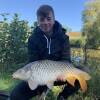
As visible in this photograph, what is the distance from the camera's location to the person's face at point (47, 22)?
4152 mm

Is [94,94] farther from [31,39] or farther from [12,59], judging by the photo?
[12,59]

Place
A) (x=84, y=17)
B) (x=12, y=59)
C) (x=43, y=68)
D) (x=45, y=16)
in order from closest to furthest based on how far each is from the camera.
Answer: (x=43, y=68) < (x=45, y=16) < (x=12, y=59) < (x=84, y=17)

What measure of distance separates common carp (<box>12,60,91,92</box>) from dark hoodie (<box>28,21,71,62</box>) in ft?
1.01

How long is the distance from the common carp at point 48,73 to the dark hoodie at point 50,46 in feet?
1.01

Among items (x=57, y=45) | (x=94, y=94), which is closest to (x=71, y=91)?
(x=57, y=45)

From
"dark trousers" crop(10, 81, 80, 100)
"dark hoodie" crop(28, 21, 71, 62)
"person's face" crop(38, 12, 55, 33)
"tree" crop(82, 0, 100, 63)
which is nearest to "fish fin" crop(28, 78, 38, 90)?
"dark trousers" crop(10, 81, 80, 100)

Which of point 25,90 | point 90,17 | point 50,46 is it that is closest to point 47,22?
point 50,46

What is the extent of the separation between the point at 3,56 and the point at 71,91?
483 cm

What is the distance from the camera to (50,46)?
4.29 meters

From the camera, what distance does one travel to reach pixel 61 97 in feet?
14.7

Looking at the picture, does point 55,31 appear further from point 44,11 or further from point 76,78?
point 76,78

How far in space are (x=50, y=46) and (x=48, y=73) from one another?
0.49 metres

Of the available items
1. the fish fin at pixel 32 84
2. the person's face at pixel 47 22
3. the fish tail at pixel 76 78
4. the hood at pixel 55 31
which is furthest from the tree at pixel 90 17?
the fish fin at pixel 32 84

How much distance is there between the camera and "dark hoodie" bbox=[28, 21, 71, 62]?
4.30 m
